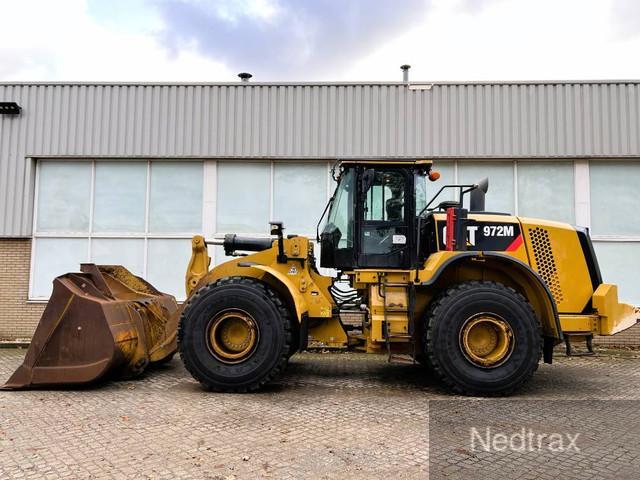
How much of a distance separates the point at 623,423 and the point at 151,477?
4636mm

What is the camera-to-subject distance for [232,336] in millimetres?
6277

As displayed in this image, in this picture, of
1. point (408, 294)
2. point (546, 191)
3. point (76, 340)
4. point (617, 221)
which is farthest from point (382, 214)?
point (617, 221)

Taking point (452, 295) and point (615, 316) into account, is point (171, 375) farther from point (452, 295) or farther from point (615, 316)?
point (615, 316)

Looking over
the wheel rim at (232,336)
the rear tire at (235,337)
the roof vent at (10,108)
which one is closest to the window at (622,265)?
the rear tire at (235,337)

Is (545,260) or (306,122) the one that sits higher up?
(306,122)

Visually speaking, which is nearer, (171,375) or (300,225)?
(171,375)

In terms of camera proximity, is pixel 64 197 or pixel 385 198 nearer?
pixel 385 198

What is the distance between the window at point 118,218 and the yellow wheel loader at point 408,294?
14.7 feet

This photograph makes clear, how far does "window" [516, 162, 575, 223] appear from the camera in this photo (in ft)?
35.9

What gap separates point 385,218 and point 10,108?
31.4 feet

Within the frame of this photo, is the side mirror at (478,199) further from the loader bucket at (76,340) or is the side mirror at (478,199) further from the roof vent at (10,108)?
the roof vent at (10,108)

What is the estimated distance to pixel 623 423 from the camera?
201 inches

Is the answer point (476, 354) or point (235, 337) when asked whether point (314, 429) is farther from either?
point (476, 354)

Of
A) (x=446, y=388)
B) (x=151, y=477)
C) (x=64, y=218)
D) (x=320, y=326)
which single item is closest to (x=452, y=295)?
(x=446, y=388)
